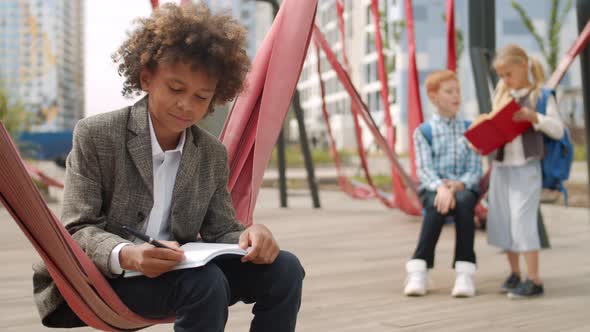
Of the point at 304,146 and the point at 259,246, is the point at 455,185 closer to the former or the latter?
the point at 259,246

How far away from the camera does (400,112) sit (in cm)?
2762

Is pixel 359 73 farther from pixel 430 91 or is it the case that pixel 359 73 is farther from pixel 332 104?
pixel 430 91

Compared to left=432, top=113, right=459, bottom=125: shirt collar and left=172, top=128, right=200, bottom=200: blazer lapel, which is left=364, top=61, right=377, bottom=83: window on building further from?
left=172, top=128, right=200, bottom=200: blazer lapel

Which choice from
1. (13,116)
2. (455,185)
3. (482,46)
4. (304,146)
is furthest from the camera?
(13,116)

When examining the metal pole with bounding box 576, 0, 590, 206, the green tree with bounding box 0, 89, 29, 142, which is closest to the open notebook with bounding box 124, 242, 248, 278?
the metal pole with bounding box 576, 0, 590, 206

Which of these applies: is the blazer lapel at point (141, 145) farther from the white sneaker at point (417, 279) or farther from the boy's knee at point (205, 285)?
the white sneaker at point (417, 279)

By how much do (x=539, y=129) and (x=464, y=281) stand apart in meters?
0.65

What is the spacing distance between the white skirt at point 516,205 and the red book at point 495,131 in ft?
0.50

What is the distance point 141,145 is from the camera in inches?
60.9

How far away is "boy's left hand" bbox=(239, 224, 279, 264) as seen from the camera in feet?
4.83

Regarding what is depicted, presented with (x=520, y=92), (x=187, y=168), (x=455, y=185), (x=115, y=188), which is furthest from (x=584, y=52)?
(x=115, y=188)

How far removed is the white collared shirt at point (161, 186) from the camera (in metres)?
1.58

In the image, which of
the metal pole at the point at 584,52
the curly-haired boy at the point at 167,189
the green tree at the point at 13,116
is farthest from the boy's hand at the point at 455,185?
the green tree at the point at 13,116

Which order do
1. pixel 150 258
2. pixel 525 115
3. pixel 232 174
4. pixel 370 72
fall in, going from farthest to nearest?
pixel 370 72
pixel 525 115
pixel 232 174
pixel 150 258
